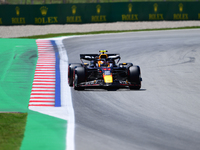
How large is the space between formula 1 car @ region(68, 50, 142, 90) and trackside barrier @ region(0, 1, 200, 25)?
2068cm

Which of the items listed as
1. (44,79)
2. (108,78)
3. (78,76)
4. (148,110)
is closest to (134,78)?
(108,78)

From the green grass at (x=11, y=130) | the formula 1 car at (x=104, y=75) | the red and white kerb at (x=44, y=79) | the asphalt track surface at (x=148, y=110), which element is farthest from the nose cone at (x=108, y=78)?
the green grass at (x=11, y=130)

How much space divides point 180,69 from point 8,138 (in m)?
10.9

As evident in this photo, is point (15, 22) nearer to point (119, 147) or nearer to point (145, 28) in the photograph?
point (145, 28)

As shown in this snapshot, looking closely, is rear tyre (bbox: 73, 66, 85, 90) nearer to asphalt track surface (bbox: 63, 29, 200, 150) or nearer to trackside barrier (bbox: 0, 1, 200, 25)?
asphalt track surface (bbox: 63, 29, 200, 150)

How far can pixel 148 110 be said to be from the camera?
1093 cm

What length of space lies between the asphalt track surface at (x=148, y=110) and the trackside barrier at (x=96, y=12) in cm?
1330

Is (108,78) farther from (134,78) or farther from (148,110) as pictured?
(148,110)

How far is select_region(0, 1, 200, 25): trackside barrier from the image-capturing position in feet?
111

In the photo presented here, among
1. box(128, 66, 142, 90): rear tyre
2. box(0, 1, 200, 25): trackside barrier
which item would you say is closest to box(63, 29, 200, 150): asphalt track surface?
box(128, 66, 142, 90): rear tyre

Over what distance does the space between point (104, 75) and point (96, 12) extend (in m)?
22.6

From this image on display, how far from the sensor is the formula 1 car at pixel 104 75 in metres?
12.9

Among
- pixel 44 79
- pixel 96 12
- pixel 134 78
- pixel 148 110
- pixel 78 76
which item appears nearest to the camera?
pixel 148 110

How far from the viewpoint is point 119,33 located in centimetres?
2953
